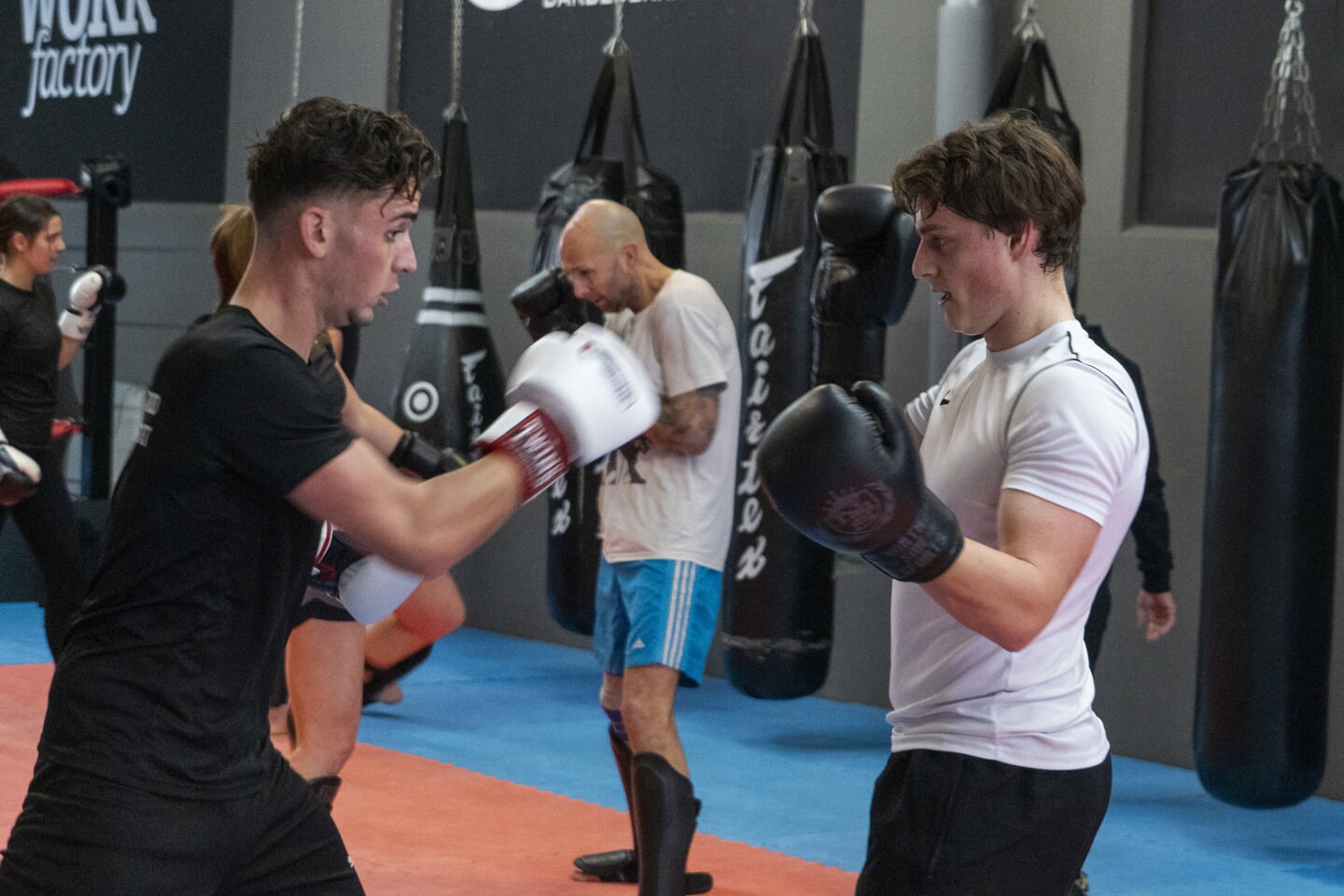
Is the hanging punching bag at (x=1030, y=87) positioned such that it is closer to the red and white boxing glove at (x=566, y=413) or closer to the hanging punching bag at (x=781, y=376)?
the hanging punching bag at (x=781, y=376)

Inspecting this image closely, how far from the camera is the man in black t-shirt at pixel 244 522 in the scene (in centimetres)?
172

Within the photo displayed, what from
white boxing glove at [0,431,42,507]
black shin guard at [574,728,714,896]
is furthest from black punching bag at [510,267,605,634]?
white boxing glove at [0,431,42,507]

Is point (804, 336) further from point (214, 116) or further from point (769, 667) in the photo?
point (214, 116)

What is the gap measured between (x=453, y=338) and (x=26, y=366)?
156 centimetres

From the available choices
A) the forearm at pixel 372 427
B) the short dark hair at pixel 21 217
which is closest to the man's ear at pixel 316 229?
the forearm at pixel 372 427

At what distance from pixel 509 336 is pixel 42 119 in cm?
389

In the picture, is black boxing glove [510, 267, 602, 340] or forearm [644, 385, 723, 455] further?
black boxing glove [510, 267, 602, 340]

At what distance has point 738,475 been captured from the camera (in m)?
5.09

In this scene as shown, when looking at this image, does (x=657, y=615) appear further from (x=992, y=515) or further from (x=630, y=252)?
(x=992, y=515)

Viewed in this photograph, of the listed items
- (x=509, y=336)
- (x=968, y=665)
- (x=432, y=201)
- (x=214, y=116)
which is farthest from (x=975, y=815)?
(x=214, y=116)

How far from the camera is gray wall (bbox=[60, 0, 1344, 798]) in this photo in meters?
5.00

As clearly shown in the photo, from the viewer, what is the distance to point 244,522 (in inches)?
69.6

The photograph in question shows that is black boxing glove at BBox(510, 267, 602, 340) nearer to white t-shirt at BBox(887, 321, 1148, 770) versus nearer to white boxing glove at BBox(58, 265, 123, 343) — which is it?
white t-shirt at BBox(887, 321, 1148, 770)

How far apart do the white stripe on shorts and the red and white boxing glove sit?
1.66 m
